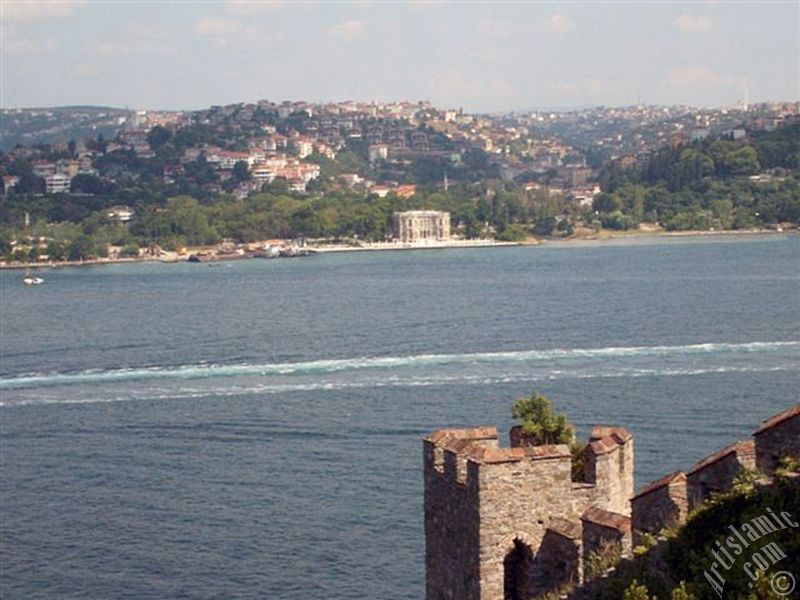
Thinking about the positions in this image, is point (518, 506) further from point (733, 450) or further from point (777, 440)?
point (777, 440)

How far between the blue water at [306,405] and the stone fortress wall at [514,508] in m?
10.1

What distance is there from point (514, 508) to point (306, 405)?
25705 millimetres

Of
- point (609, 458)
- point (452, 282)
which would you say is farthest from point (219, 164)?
point (609, 458)

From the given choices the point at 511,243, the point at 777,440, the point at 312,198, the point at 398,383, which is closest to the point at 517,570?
the point at 777,440

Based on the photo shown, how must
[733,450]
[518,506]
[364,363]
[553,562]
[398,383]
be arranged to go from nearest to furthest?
[733,450]
[553,562]
[518,506]
[398,383]
[364,363]

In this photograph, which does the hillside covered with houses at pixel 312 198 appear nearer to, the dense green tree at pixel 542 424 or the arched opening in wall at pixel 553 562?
the dense green tree at pixel 542 424

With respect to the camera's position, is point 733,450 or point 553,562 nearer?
point 733,450

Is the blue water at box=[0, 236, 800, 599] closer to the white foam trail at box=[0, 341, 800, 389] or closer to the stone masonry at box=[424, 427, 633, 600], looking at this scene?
the white foam trail at box=[0, 341, 800, 389]

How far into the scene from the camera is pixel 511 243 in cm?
12344

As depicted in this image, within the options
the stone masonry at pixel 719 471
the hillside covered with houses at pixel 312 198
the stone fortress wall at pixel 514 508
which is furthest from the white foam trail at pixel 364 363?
the hillside covered with houses at pixel 312 198

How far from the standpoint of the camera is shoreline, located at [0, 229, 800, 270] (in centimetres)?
11531

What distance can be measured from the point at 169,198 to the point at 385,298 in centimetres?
8896

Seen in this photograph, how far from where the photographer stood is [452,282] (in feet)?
253

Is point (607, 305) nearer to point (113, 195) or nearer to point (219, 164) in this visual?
point (113, 195)
